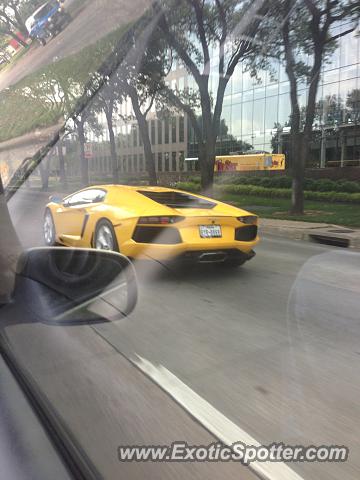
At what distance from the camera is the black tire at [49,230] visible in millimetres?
7593

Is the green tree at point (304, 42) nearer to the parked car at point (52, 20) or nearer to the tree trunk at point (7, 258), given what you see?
the parked car at point (52, 20)

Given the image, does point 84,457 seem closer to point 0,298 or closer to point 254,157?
point 0,298

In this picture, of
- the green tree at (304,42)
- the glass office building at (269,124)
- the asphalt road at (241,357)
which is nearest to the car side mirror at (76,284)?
the asphalt road at (241,357)

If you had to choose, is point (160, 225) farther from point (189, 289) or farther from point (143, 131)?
point (143, 131)

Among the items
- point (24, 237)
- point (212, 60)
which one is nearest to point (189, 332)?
point (24, 237)

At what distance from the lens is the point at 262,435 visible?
8.05 ft

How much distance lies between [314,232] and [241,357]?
328 inches

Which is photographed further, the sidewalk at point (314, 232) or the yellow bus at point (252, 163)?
the yellow bus at point (252, 163)

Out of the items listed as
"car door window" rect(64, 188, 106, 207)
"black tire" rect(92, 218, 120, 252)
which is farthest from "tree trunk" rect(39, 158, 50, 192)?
"black tire" rect(92, 218, 120, 252)

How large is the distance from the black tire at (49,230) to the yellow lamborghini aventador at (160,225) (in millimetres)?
673

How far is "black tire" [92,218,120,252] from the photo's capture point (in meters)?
6.06

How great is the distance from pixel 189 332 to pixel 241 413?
4.94ft

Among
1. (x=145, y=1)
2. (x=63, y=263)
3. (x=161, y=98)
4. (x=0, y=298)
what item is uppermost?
(x=145, y=1)

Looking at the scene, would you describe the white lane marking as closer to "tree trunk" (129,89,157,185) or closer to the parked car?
the parked car
